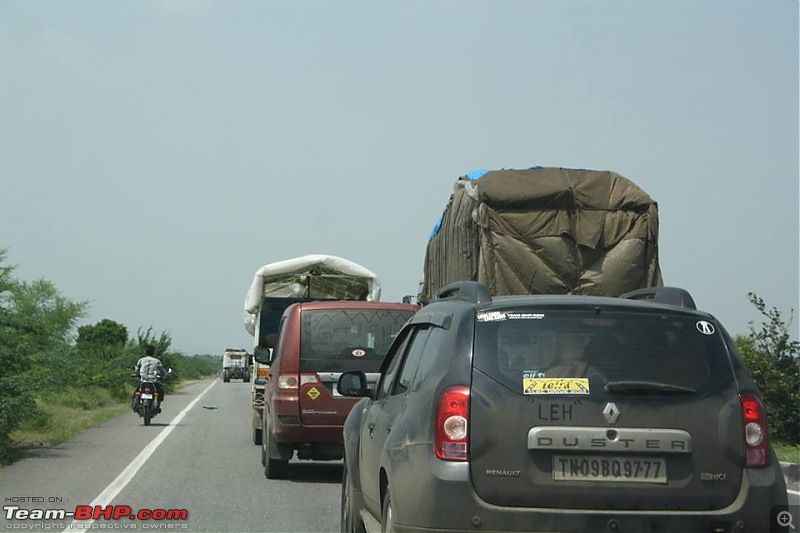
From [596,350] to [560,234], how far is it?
7.74 m

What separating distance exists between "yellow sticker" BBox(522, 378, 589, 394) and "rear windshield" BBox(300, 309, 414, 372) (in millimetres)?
7855

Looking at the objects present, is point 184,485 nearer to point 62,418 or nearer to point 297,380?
point 297,380

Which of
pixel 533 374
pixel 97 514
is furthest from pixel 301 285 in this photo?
pixel 533 374

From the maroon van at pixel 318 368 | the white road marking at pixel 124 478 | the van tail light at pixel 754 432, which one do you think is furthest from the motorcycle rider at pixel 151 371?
the van tail light at pixel 754 432

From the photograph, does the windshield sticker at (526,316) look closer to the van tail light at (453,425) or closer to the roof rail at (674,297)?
the van tail light at (453,425)

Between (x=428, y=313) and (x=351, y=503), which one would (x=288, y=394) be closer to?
(x=351, y=503)

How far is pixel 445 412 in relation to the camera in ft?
17.3

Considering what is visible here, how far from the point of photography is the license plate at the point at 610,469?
5133mm

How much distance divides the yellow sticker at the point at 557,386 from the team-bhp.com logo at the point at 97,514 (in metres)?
5.26

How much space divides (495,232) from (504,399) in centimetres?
769

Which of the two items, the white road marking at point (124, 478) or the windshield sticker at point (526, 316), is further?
the white road marking at point (124, 478)

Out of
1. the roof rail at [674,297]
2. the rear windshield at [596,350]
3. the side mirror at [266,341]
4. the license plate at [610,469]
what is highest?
the side mirror at [266,341]

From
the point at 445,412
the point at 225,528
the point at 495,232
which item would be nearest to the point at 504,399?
the point at 445,412

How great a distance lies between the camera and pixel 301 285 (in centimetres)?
2394
